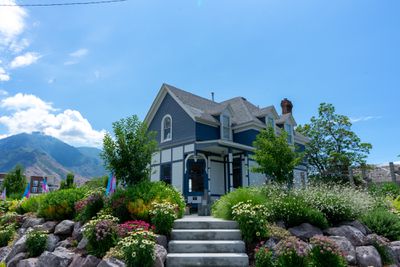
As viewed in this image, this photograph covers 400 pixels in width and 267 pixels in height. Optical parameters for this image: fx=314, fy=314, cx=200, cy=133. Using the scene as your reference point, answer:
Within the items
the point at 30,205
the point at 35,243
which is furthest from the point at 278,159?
the point at 30,205

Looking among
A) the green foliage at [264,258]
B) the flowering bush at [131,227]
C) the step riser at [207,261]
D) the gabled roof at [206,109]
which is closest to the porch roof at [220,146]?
the gabled roof at [206,109]

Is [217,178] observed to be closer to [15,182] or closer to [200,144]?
[200,144]

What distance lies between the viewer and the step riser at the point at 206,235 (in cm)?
776

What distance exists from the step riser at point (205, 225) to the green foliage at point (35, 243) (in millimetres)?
3648

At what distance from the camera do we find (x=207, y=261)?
22.5 feet

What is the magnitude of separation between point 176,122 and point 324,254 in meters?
14.4

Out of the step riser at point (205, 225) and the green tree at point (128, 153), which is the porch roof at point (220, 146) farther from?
the step riser at point (205, 225)

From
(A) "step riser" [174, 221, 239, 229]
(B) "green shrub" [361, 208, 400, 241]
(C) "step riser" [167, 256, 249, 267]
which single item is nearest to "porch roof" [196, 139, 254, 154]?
(A) "step riser" [174, 221, 239, 229]

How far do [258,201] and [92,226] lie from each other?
4.28 metres

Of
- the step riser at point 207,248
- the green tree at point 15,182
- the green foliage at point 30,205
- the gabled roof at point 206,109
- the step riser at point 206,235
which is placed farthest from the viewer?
the green tree at point 15,182

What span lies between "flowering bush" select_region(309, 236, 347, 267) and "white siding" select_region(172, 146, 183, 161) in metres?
13.0

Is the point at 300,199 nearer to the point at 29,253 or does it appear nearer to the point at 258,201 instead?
the point at 258,201

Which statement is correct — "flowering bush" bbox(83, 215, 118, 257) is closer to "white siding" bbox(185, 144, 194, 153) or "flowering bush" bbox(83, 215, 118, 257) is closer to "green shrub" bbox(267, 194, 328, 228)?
"green shrub" bbox(267, 194, 328, 228)

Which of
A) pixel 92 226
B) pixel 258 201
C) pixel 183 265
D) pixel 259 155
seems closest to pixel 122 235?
pixel 92 226
